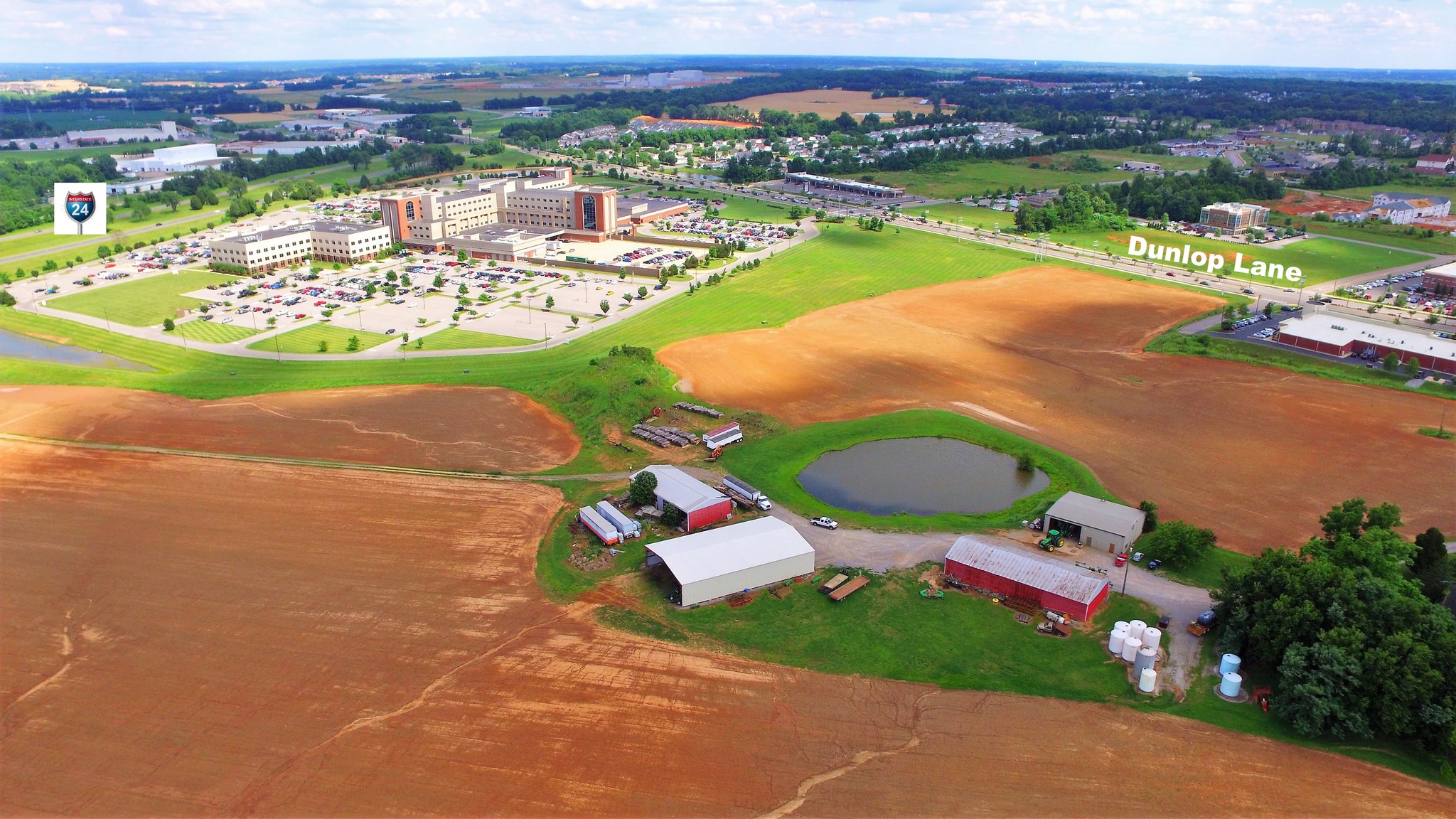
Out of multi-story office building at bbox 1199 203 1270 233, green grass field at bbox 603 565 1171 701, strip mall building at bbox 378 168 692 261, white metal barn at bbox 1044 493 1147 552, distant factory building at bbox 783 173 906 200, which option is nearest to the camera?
green grass field at bbox 603 565 1171 701

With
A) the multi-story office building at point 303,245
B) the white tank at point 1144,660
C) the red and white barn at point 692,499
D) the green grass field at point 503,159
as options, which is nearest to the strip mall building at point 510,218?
the multi-story office building at point 303,245

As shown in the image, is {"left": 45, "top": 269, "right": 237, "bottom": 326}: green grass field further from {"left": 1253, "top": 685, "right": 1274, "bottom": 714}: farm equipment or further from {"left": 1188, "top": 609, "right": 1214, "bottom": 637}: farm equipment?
{"left": 1253, "top": 685, "right": 1274, "bottom": 714}: farm equipment

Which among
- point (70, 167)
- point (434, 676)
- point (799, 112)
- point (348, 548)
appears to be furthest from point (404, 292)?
point (799, 112)

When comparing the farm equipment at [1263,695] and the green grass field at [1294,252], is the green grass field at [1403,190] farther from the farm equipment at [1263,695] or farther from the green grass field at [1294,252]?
the farm equipment at [1263,695]

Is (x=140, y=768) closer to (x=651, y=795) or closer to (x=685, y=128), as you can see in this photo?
(x=651, y=795)

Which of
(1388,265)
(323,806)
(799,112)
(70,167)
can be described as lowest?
(323,806)

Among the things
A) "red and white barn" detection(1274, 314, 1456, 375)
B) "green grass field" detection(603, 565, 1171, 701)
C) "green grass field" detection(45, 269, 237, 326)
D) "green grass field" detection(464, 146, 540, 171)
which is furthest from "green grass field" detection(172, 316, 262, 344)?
"green grass field" detection(464, 146, 540, 171)
